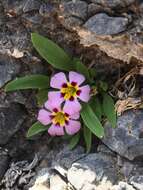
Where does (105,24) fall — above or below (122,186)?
above

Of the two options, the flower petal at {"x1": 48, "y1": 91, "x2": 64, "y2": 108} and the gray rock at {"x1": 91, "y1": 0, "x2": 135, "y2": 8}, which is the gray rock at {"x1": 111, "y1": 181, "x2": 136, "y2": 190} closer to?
the flower petal at {"x1": 48, "y1": 91, "x2": 64, "y2": 108}

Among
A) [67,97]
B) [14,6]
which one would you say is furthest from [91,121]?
[14,6]

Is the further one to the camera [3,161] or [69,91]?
[3,161]

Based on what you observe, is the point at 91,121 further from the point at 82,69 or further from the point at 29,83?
the point at 29,83

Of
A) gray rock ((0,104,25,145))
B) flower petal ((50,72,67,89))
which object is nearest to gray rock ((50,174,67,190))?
gray rock ((0,104,25,145))

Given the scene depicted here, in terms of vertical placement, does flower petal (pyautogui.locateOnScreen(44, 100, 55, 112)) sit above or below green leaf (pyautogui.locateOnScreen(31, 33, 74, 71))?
below

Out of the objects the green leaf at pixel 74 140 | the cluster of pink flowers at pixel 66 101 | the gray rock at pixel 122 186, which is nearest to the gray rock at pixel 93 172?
the gray rock at pixel 122 186
